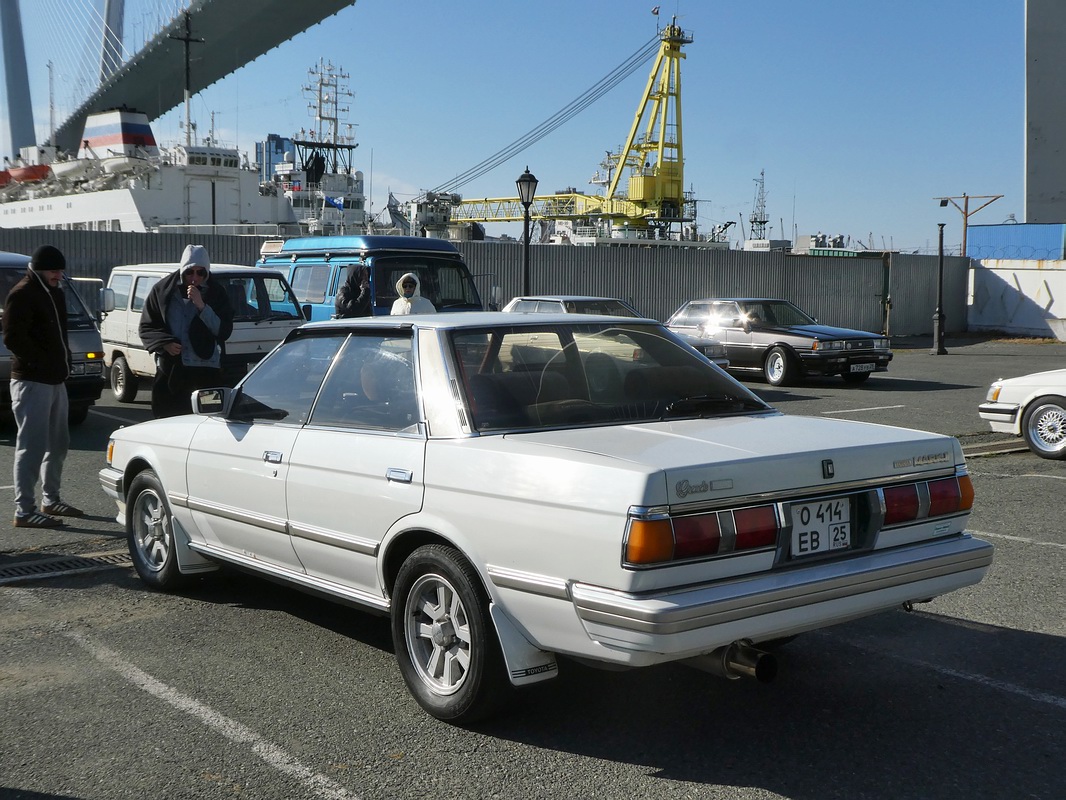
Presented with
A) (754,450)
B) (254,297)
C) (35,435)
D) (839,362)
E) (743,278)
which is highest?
(743,278)

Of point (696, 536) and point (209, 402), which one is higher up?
point (209, 402)

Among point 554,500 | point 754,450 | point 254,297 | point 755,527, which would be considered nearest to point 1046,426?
point 754,450

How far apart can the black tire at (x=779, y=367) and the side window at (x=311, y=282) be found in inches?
316

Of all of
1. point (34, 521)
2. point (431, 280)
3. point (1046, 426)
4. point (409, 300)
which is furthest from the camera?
point (431, 280)

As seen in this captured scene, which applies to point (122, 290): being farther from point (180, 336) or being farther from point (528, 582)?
point (528, 582)

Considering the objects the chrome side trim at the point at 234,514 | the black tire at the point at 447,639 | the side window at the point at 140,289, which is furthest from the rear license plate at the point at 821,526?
the side window at the point at 140,289

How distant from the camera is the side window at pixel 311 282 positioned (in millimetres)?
14750

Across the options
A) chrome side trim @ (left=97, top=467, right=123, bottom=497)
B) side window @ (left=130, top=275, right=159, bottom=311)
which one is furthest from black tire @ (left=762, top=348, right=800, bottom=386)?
chrome side trim @ (left=97, top=467, right=123, bottom=497)

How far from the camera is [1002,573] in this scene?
5863 mm

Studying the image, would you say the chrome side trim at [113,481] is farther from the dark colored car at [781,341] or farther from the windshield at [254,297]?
the dark colored car at [781,341]

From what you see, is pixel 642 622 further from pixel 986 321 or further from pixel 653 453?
pixel 986 321

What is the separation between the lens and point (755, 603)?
10.8ft

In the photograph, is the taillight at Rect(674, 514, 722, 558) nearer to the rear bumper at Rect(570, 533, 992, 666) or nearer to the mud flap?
the rear bumper at Rect(570, 533, 992, 666)

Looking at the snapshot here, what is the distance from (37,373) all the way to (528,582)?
5154mm
